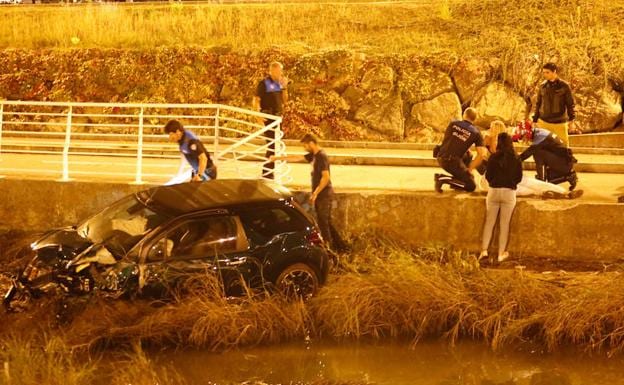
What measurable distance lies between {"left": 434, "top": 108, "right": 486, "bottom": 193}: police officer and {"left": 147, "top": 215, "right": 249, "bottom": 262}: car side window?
3.26 metres

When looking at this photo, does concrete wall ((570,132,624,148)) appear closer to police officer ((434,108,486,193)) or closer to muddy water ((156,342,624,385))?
police officer ((434,108,486,193))

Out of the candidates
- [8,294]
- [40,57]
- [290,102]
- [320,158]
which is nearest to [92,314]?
[8,294]

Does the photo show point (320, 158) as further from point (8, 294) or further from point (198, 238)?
point (8, 294)

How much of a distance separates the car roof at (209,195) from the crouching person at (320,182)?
0.63 metres

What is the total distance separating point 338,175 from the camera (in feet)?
45.6

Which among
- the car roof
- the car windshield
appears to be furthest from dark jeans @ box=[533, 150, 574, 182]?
the car windshield

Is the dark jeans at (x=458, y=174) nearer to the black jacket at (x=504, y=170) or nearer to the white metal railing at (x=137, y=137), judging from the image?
the black jacket at (x=504, y=170)

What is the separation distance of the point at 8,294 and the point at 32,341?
1.00 m

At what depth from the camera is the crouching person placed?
35.1 feet

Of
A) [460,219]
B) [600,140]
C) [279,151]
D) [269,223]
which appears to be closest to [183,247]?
[269,223]

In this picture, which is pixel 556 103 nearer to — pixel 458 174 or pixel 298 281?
pixel 458 174

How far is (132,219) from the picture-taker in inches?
379

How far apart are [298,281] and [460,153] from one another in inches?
119

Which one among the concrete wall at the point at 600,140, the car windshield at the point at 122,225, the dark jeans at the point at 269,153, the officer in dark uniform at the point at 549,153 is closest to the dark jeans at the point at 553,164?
the officer in dark uniform at the point at 549,153
